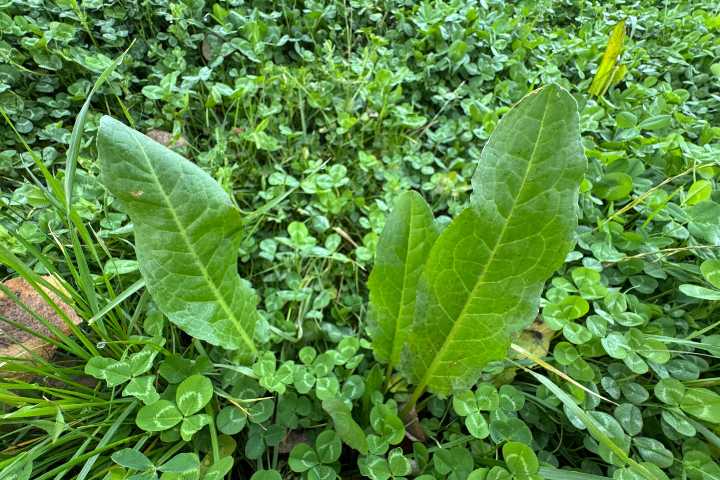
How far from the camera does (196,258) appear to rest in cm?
121

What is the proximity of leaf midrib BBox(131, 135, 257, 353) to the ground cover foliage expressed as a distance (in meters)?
→ 0.09

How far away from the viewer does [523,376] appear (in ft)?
4.51

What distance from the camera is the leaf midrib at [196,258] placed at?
3.69 ft

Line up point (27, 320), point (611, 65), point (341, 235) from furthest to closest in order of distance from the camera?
point (611, 65)
point (341, 235)
point (27, 320)

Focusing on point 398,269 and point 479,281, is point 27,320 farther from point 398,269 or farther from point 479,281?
point 479,281

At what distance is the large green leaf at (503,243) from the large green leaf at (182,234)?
53 cm

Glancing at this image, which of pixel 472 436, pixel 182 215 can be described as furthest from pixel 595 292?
pixel 182 215

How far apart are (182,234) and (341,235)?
695 mm

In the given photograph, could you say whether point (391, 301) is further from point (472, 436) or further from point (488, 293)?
point (472, 436)

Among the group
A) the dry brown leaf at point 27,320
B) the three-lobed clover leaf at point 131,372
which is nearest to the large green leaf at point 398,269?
the three-lobed clover leaf at point 131,372

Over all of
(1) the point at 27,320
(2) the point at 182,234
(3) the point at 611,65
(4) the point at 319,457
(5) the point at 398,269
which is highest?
(3) the point at 611,65

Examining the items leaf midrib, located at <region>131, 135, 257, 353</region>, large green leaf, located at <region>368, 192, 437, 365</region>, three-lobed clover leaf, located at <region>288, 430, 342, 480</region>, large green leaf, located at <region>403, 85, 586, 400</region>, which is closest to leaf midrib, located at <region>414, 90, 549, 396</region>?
large green leaf, located at <region>403, 85, 586, 400</region>

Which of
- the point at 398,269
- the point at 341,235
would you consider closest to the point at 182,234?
the point at 398,269

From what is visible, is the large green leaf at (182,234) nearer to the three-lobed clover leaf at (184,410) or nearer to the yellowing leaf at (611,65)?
the three-lobed clover leaf at (184,410)
